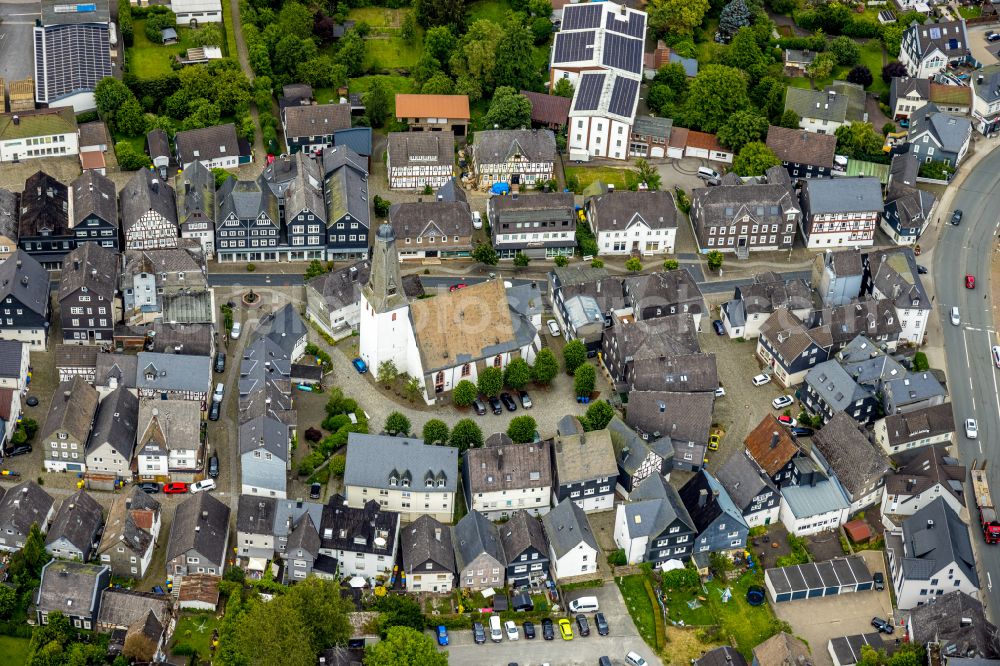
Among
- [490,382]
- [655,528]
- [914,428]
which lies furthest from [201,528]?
[914,428]

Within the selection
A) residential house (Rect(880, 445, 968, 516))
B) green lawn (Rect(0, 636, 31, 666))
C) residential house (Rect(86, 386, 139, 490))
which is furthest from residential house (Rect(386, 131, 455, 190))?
green lawn (Rect(0, 636, 31, 666))

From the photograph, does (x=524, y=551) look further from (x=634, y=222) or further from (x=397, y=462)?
(x=634, y=222)

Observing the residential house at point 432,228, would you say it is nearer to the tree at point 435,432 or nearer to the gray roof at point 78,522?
the tree at point 435,432

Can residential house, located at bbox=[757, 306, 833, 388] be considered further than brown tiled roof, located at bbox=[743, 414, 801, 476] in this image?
Yes

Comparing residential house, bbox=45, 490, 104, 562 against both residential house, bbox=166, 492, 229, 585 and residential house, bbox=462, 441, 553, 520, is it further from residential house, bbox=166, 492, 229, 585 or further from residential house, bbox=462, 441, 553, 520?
residential house, bbox=462, 441, 553, 520

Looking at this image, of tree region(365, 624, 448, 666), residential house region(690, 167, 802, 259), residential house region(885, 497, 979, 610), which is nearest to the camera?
tree region(365, 624, 448, 666)

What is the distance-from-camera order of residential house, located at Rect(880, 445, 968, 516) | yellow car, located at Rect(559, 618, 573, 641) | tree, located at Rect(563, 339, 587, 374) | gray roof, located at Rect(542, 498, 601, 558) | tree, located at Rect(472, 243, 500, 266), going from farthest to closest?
1. tree, located at Rect(472, 243, 500, 266)
2. tree, located at Rect(563, 339, 587, 374)
3. residential house, located at Rect(880, 445, 968, 516)
4. gray roof, located at Rect(542, 498, 601, 558)
5. yellow car, located at Rect(559, 618, 573, 641)

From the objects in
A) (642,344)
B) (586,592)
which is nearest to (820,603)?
(586,592)
